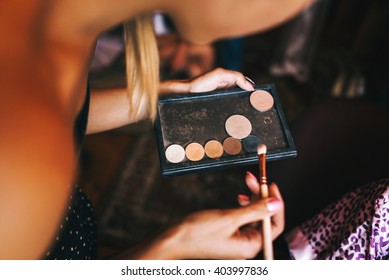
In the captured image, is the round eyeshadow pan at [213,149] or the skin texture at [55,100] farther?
the round eyeshadow pan at [213,149]

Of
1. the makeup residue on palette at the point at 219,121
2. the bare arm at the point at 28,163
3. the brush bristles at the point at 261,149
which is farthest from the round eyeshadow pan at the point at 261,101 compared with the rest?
the bare arm at the point at 28,163

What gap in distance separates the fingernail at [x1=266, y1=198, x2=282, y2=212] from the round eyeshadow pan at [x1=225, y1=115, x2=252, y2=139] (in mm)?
136

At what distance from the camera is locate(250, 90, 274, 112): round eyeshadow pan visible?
690 mm

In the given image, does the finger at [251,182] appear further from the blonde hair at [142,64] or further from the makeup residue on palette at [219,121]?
the blonde hair at [142,64]

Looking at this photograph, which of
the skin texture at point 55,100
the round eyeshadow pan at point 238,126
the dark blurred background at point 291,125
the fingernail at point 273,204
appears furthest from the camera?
the dark blurred background at point 291,125

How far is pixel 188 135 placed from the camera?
0.68 metres

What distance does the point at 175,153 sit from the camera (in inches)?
25.9

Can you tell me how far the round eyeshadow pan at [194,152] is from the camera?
0.65 metres

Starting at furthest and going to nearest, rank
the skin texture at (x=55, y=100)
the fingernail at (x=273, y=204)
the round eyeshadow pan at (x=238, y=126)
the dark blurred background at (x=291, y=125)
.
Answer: the dark blurred background at (x=291, y=125)
the round eyeshadow pan at (x=238, y=126)
the fingernail at (x=273, y=204)
the skin texture at (x=55, y=100)

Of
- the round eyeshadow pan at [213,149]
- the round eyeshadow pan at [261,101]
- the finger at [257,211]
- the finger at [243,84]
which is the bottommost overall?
the finger at [257,211]

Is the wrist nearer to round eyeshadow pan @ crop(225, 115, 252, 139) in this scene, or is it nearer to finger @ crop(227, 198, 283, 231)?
round eyeshadow pan @ crop(225, 115, 252, 139)

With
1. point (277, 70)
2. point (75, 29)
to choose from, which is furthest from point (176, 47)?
point (75, 29)

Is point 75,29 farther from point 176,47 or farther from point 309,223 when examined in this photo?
point 176,47

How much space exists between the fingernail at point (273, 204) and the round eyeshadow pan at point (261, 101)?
176 millimetres
